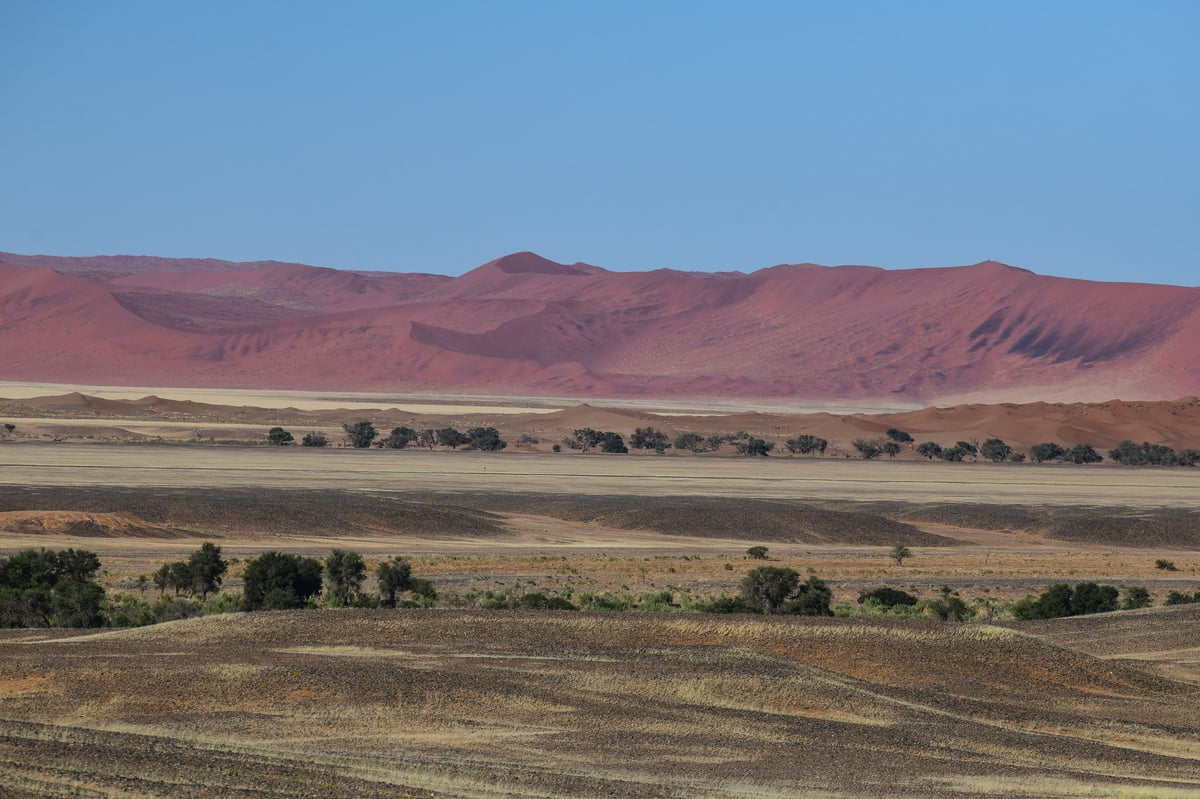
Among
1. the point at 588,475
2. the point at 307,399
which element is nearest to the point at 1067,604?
the point at 588,475

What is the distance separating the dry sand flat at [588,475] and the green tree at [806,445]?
26.1 ft

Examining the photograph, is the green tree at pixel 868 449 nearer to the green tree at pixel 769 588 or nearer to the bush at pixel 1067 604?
the bush at pixel 1067 604

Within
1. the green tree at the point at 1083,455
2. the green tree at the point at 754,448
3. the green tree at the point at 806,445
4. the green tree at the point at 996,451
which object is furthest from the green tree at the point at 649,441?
the green tree at the point at 1083,455

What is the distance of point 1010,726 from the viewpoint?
21.6 meters

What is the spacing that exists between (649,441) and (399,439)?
55.7 ft

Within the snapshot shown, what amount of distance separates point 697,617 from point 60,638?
9719 millimetres

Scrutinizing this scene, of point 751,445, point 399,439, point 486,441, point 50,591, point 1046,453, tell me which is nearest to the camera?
point 50,591

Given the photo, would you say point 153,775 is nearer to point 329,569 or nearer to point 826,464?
point 329,569

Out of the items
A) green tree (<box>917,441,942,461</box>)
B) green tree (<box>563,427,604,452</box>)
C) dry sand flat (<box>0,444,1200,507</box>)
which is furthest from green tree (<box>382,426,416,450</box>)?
green tree (<box>917,441,942,461</box>)

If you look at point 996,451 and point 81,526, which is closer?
point 81,526

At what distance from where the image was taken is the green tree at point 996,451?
10762 cm

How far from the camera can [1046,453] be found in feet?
353

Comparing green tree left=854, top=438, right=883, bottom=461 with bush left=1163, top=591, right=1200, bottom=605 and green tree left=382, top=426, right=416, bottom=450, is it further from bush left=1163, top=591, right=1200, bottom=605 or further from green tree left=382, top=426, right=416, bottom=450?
bush left=1163, top=591, right=1200, bottom=605

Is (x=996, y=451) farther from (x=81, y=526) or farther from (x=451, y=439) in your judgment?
(x=81, y=526)
